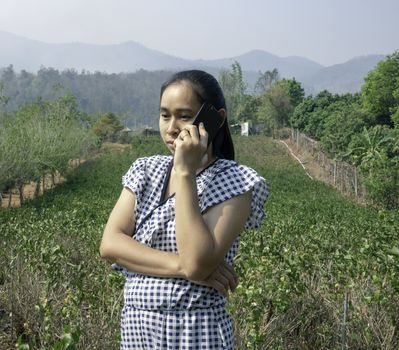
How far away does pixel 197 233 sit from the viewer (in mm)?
1713

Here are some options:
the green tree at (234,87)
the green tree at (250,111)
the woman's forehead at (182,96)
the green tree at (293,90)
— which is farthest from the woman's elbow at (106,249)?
the green tree at (234,87)

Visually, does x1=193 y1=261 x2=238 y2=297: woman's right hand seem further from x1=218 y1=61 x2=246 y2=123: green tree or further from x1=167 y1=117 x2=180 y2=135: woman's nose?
x1=218 y1=61 x2=246 y2=123: green tree

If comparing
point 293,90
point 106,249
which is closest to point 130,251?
point 106,249

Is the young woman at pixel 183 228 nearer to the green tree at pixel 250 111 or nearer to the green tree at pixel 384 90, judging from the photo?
the green tree at pixel 384 90

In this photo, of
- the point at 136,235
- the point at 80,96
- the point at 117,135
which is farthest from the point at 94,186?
the point at 80,96

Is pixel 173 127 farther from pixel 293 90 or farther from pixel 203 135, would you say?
pixel 293 90

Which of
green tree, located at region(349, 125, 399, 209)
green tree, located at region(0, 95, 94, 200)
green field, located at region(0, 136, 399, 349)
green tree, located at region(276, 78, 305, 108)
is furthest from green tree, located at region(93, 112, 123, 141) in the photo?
green field, located at region(0, 136, 399, 349)

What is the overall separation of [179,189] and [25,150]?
2548 cm

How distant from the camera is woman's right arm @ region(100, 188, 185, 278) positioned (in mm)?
1799

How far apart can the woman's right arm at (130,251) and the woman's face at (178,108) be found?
0.24 metres

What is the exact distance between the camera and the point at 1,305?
461cm

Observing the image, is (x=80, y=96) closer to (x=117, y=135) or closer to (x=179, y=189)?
(x=117, y=135)

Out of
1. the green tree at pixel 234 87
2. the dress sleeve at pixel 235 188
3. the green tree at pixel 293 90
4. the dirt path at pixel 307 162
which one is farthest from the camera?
the green tree at pixel 234 87

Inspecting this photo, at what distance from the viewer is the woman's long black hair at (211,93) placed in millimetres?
1938
